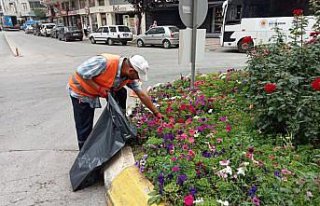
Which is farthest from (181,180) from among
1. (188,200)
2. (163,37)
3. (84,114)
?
(163,37)

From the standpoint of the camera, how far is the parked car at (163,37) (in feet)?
61.9

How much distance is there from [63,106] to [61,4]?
166ft

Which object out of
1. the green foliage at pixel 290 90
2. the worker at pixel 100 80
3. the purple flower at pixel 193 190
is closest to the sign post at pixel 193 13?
the green foliage at pixel 290 90

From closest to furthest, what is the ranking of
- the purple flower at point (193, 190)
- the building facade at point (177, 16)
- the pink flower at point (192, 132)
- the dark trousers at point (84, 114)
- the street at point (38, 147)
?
the purple flower at point (193, 190), the street at point (38, 147), the pink flower at point (192, 132), the dark trousers at point (84, 114), the building facade at point (177, 16)

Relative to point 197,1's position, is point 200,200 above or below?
below

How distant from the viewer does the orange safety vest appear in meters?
3.15

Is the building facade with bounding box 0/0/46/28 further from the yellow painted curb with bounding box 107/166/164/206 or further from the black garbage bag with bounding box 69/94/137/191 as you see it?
the yellow painted curb with bounding box 107/166/164/206

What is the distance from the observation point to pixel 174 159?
2.64m

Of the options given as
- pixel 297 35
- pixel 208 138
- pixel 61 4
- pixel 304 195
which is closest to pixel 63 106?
pixel 208 138

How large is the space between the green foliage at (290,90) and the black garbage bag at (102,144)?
5.08ft

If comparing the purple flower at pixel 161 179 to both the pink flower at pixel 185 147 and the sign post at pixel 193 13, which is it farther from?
the sign post at pixel 193 13

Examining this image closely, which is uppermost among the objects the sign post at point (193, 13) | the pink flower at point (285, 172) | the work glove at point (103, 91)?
the sign post at point (193, 13)

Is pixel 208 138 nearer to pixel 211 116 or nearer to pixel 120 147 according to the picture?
pixel 211 116

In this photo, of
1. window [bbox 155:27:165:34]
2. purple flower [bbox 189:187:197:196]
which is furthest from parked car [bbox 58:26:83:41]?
purple flower [bbox 189:187:197:196]
